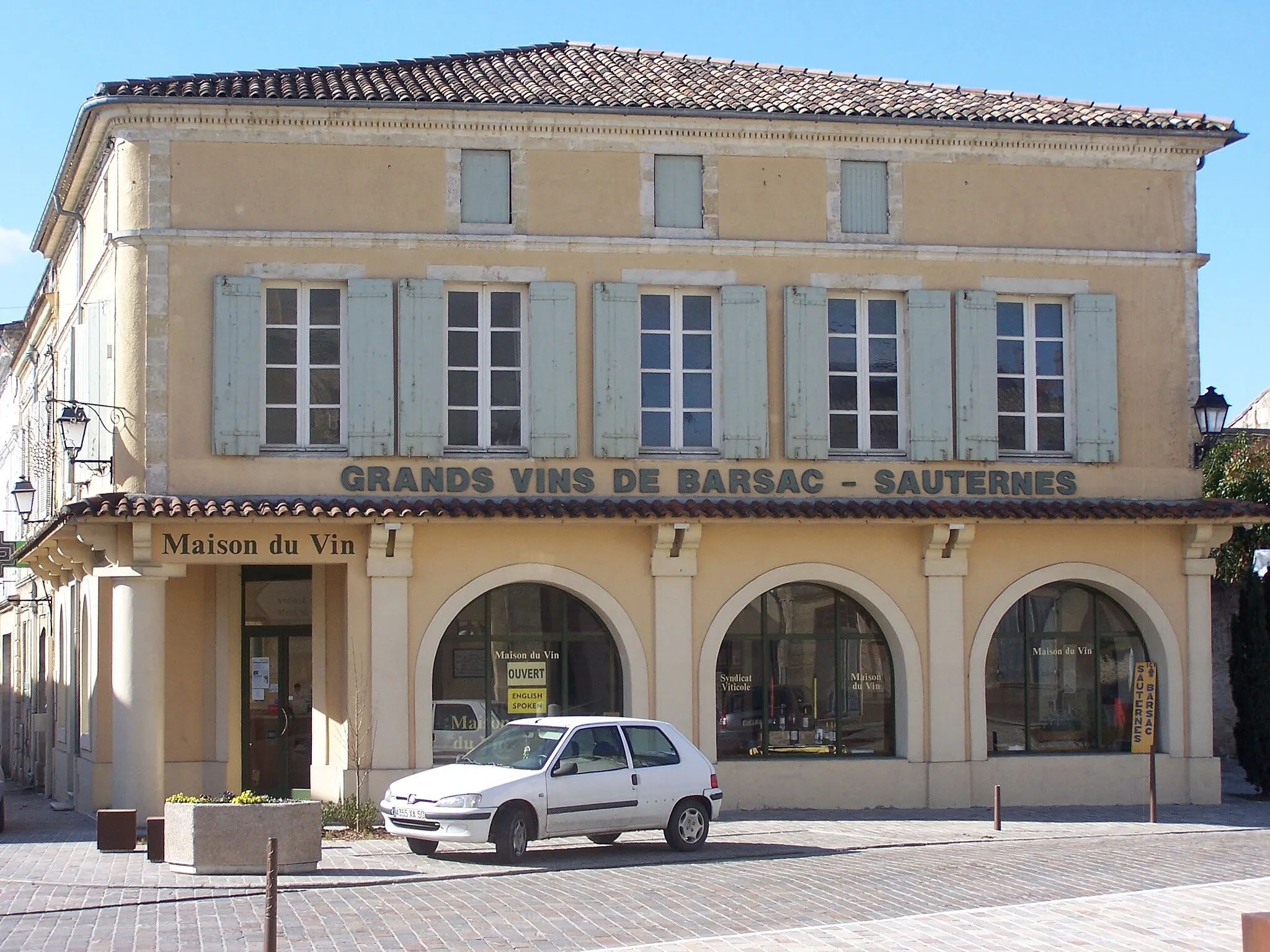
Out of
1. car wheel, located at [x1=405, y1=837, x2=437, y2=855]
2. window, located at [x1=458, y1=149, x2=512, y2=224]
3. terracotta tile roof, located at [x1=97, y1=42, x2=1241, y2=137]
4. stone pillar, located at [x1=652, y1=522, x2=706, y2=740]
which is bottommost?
car wheel, located at [x1=405, y1=837, x2=437, y2=855]

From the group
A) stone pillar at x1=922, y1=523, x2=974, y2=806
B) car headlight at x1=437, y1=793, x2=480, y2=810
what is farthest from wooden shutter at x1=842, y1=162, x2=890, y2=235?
car headlight at x1=437, y1=793, x2=480, y2=810

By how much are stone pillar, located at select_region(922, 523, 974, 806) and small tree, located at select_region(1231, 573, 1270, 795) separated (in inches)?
189

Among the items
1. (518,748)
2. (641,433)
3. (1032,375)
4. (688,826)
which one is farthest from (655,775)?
(1032,375)

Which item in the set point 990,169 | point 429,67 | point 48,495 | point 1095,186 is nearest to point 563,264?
point 429,67

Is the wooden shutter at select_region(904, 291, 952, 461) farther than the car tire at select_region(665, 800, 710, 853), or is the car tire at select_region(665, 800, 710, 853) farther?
the wooden shutter at select_region(904, 291, 952, 461)

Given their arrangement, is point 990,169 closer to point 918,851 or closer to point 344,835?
point 918,851

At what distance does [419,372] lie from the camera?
20.5 m

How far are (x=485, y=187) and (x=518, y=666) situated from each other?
6.19 meters

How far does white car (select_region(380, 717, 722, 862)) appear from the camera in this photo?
15781mm

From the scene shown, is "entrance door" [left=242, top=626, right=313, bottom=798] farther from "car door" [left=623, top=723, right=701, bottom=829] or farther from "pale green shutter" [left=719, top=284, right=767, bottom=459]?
"car door" [left=623, top=723, right=701, bottom=829]

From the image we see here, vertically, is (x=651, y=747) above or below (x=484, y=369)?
below

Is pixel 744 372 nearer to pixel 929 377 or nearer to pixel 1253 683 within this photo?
pixel 929 377

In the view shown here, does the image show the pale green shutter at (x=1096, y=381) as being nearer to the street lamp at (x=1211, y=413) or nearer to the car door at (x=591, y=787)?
the street lamp at (x=1211, y=413)

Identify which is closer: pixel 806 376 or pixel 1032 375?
pixel 806 376
